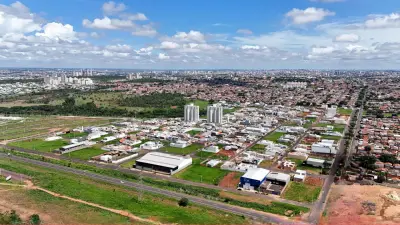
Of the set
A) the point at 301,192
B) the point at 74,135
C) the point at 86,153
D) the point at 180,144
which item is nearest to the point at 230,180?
the point at 301,192

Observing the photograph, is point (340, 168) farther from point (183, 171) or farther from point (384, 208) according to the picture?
point (183, 171)

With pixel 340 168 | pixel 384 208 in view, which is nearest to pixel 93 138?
pixel 340 168

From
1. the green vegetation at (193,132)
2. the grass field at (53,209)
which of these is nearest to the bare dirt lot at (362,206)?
the grass field at (53,209)

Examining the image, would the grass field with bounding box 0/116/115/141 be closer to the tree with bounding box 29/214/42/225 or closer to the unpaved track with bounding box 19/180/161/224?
the unpaved track with bounding box 19/180/161/224

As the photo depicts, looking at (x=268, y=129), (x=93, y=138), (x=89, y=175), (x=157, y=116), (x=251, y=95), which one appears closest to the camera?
(x=89, y=175)

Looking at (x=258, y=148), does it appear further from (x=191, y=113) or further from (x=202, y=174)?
(x=191, y=113)

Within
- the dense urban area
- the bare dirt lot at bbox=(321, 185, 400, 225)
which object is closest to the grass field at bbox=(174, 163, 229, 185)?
the dense urban area

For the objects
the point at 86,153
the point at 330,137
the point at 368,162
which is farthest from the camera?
the point at 330,137
